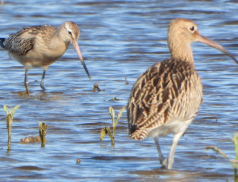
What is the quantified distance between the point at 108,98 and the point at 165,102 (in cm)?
361

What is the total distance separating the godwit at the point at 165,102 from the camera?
6.09 meters

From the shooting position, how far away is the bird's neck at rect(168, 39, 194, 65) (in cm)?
712

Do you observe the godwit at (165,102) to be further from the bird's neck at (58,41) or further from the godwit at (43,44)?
the bird's neck at (58,41)

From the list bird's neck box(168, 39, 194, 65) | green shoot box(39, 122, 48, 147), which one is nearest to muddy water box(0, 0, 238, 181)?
green shoot box(39, 122, 48, 147)

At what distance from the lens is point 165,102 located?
6.25 m

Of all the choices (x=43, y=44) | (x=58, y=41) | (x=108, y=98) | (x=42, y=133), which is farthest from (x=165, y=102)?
(x=43, y=44)

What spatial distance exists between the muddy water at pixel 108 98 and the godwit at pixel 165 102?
17.8 inches

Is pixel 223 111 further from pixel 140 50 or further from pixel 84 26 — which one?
pixel 84 26

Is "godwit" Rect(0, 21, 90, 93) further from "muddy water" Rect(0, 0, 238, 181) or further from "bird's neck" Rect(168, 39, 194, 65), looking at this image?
"bird's neck" Rect(168, 39, 194, 65)

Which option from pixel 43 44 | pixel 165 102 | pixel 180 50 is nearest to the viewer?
pixel 165 102

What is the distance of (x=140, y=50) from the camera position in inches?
533

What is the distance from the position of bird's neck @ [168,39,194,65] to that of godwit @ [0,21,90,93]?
4050 millimetres

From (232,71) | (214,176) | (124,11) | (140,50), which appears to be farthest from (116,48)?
(214,176)

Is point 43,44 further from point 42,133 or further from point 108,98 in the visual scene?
point 42,133
